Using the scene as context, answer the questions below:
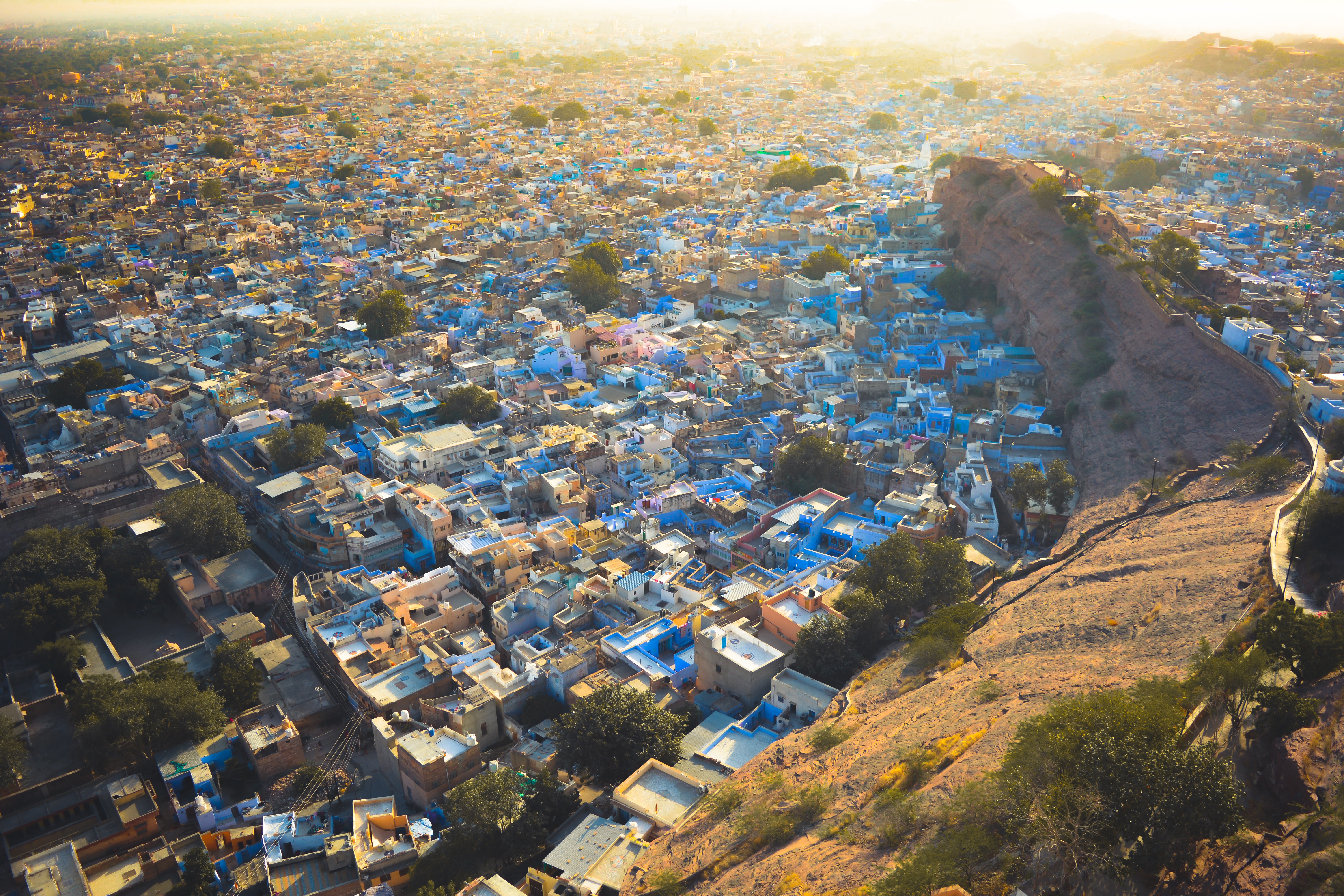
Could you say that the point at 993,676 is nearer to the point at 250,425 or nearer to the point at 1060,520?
the point at 1060,520

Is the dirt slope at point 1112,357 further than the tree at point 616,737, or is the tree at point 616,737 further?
the dirt slope at point 1112,357

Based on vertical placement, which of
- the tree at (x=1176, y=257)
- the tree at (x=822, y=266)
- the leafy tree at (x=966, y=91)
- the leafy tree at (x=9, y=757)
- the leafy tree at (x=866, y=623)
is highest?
the leafy tree at (x=966, y=91)

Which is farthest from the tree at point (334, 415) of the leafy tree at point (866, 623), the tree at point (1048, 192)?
the tree at point (1048, 192)

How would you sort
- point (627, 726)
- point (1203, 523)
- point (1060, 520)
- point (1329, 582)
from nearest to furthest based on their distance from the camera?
point (1329, 582) < point (627, 726) < point (1203, 523) < point (1060, 520)

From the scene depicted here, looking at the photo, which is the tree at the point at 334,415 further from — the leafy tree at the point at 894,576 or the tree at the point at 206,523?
the leafy tree at the point at 894,576

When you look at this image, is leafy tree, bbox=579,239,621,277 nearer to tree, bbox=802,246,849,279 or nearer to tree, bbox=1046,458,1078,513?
tree, bbox=802,246,849,279

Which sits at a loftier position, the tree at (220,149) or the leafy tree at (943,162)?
the tree at (220,149)

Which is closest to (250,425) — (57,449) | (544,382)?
(57,449)

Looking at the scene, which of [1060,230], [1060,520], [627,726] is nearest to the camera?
[627,726]
